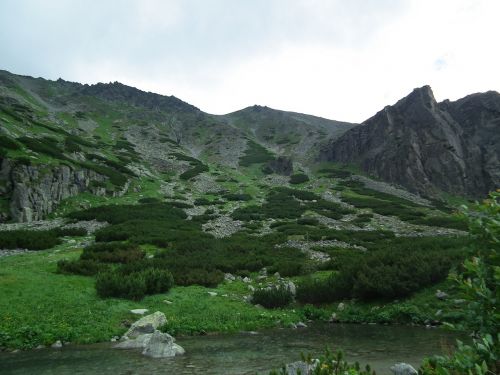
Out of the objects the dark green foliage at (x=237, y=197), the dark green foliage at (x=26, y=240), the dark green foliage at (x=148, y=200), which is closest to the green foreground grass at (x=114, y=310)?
the dark green foliage at (x=26, y=240)

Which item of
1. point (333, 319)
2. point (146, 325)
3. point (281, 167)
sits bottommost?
point (333, 319)

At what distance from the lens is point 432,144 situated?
8262cm

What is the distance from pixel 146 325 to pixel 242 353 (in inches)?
180

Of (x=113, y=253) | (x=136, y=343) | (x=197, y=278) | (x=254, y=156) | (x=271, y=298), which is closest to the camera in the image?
(x=136, y=343)

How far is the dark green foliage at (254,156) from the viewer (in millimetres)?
100838

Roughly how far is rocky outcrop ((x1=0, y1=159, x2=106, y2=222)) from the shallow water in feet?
96.4

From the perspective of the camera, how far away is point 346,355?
1221 centimetres

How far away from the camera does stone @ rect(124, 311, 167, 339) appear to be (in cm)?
1502

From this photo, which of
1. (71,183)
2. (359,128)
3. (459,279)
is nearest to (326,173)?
(359,128)

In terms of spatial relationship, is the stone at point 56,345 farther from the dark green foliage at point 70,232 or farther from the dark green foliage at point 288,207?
the dark green foliage at point 288,207

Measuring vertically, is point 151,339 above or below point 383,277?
below

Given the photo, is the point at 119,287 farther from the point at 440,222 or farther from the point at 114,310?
the point at 440,222

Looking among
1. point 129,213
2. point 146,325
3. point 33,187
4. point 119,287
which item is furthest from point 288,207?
point 146,325

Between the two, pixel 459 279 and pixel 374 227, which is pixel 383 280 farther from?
pixel 374 227
